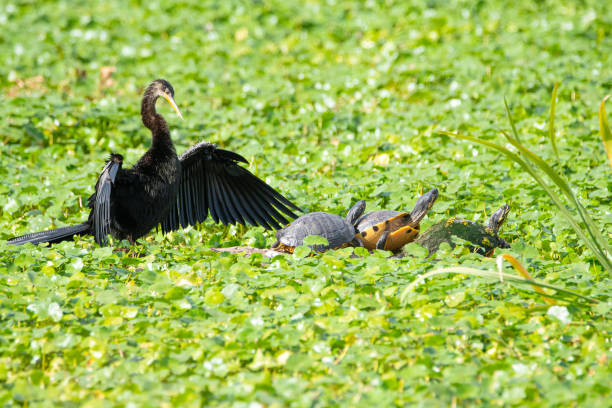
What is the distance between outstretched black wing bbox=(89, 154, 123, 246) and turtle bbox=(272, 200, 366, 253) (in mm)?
1270

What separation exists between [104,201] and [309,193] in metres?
2.16

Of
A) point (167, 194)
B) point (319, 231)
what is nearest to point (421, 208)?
point (319, 231)

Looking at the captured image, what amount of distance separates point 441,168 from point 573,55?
419 cm

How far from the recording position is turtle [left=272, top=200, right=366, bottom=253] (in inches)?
202

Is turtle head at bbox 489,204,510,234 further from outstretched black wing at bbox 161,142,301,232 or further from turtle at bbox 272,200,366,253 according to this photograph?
outstretched black wing at bbox 161,142,301,232

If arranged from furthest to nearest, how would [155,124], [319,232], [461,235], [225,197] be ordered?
1. [225,197]
2. [155,124]
3. [319,232]
4. [461,235]

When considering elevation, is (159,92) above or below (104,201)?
above

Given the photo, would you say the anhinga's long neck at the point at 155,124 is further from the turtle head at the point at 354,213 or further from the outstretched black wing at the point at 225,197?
the turtle head at the point at 354,213

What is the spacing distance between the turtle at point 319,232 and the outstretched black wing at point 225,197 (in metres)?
0.37

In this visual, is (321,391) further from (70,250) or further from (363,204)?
(363,204)

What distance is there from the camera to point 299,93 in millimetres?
9070

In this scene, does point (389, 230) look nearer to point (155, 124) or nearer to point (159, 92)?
point (155, 124)

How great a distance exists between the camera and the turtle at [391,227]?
524cm

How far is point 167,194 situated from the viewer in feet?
17.0
